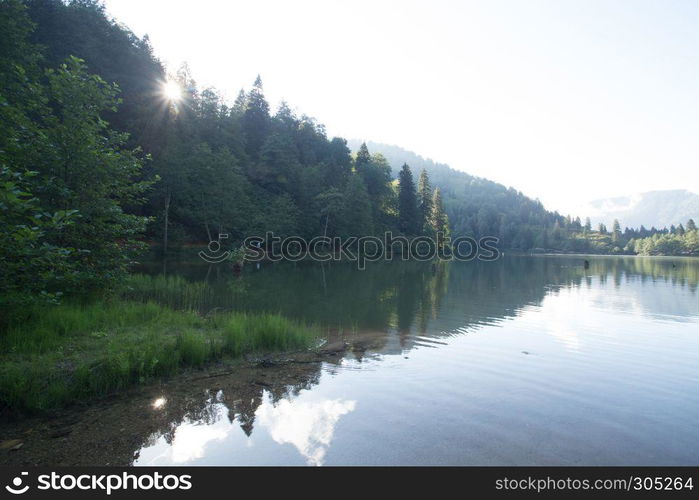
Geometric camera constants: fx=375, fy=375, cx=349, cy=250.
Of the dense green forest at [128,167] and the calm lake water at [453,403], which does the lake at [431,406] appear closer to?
the calm lake water at [453,403]

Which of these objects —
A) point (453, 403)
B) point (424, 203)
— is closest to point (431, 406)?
point (453, 403)

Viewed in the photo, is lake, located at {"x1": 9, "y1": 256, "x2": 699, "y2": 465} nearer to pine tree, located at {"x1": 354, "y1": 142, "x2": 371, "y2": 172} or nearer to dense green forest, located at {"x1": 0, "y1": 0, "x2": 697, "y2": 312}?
dense green forest, located at {"x1": 0, "y1": 0, "x2": 697, "y2": 312}

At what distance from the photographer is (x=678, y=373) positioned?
34.9 ft

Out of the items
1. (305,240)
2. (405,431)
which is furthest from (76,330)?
(305,240)

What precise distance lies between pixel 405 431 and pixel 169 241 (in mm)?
43124

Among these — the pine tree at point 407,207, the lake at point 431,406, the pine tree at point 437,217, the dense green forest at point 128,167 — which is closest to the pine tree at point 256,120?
the dense green forest at point 128,167

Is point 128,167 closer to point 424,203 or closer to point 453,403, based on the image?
point 453,403

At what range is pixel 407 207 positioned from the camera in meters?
89.4

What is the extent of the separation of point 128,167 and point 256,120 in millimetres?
74497

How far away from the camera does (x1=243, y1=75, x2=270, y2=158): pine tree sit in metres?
77.2

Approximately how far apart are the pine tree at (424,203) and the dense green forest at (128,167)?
0.48m

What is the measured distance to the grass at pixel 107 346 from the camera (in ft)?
21.6

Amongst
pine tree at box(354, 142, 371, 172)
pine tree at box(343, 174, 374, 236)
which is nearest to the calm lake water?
pine tree at box(343, 174, 374, 236)
